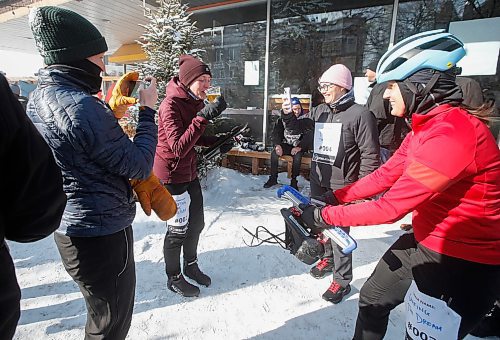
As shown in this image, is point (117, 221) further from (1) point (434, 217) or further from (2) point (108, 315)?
(1) point (434, 217)

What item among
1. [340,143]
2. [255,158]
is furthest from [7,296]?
[255,158]

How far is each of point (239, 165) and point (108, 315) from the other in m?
5.78

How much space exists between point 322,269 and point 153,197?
83.0 inches

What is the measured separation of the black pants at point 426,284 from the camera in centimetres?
133

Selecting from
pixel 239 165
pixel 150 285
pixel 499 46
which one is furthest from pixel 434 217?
pixel 239 165

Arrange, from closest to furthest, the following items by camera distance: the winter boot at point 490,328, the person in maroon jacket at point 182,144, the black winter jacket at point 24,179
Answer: the black winter jacket at point 24,179 → the winter boot at point 490,328 → the person in maroon jacket at point 182,144

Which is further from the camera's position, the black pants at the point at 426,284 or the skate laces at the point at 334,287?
the skate laces at the point at 334,287

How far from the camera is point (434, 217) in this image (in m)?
1.43

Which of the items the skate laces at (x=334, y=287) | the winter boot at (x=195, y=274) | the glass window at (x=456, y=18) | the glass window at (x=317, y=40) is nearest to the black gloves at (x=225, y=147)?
the winter boot at (x=195, y=274)

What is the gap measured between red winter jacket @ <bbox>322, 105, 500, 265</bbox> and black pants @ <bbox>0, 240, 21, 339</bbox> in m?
1.50

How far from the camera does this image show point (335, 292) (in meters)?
2.75

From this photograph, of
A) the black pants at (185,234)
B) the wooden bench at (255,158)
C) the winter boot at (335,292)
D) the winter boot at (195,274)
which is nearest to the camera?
the black pants at (185,234)

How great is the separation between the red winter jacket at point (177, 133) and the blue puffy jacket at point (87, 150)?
Result: 802mm

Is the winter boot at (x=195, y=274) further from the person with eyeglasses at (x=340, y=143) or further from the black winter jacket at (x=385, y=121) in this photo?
the black winter jacket at (x=385, y=121)
